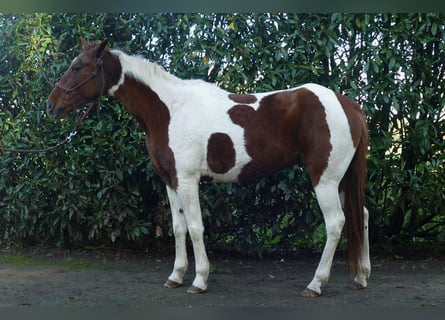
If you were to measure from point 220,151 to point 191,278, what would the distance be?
55.6 inches

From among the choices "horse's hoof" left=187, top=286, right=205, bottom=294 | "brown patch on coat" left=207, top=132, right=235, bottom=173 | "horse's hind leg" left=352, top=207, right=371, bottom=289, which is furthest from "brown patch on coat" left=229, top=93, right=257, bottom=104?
"horse's hoof" left=187, top=286, right=205, bottom=294

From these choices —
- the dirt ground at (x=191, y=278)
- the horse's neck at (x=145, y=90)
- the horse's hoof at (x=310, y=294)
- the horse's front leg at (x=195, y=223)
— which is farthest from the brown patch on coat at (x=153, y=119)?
the horse's hoof at (x=310, y=294)

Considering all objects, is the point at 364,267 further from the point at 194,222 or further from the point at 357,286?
the point at 194,222

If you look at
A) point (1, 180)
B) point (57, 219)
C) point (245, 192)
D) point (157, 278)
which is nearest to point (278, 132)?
point (245, 192)

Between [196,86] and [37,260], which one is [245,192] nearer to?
[196,86]

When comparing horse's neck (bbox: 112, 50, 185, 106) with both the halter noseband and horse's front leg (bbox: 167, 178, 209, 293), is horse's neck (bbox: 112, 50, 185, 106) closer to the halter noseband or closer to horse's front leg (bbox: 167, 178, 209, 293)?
the halter noseband

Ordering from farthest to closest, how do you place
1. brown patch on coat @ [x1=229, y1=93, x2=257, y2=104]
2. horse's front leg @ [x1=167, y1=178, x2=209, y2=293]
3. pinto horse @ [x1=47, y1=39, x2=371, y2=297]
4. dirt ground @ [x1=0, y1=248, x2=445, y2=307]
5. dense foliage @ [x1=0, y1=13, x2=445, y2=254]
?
dense foliage @ [x1=0, y1=13, x2=445, y2=254] → brown patch on coat @ [x1=229, y1=93, x2=257, y2=104] → horse's front leg @ [x1=167, y1=178, x2=209, y2=293] → pinto horse @ [x1=47, y1=39, x2=371, y2=297] → dirt ground @ [x1=0, y1=248, x2=445, y2=307]

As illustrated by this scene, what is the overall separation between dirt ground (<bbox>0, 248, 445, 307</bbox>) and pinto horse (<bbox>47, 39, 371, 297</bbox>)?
241 millimetres

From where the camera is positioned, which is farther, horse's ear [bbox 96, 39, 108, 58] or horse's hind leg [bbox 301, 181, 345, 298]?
horse's ear [bbox 96, 39, 108, 58]

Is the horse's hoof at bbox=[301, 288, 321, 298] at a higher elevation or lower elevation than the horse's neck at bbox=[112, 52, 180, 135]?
lower

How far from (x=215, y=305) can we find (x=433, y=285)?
2110 mm

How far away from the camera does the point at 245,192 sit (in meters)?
6.10

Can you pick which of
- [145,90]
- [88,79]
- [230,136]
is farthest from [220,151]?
[88,79]

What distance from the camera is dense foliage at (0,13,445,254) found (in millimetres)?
5840
